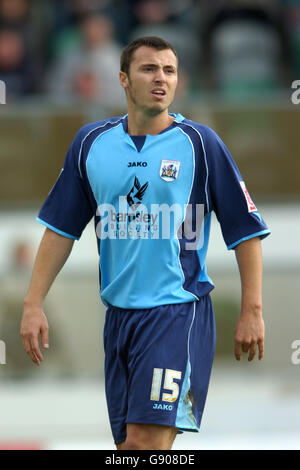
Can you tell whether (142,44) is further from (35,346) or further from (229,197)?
(35,346)

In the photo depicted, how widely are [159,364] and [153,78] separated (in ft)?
4.44

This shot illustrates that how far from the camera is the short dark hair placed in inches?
185

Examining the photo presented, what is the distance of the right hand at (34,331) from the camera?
4.76m

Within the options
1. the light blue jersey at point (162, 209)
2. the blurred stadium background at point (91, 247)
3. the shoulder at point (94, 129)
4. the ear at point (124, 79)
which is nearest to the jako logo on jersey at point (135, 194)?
the light blue jersey at point (162, 209)

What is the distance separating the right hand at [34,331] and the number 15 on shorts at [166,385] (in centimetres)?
57

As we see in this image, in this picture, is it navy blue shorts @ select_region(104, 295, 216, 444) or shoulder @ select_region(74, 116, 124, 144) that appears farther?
shoulder @ select_region(74, 116, 124, 144)

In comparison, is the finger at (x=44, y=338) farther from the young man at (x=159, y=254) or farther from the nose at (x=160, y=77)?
the nose at (x=160, y=77)

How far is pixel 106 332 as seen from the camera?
483 cm

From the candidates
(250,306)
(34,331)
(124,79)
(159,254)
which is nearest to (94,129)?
(124,79)

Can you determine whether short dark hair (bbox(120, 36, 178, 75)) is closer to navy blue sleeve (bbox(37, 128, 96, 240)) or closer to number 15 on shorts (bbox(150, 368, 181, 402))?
navy blue sleeve (bbox(37, 128, 96, 240))

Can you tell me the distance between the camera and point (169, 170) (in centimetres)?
469

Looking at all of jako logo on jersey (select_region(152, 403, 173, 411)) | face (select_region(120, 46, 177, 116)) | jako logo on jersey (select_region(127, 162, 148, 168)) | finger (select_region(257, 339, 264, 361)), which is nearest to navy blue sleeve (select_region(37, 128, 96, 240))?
jako logo on jersey (select_region(127, 162, 148, 168))

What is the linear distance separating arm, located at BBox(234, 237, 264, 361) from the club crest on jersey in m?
0.47
